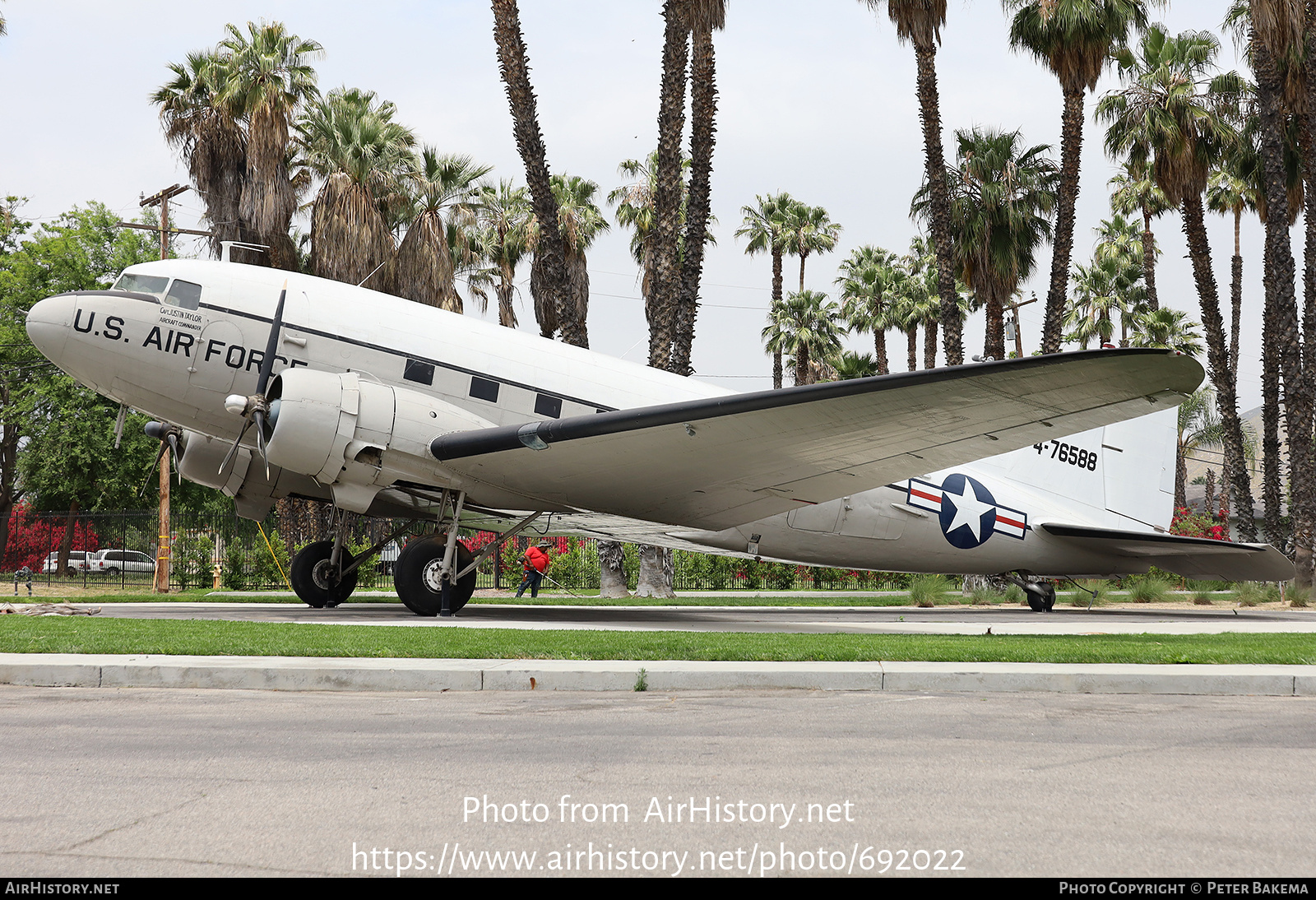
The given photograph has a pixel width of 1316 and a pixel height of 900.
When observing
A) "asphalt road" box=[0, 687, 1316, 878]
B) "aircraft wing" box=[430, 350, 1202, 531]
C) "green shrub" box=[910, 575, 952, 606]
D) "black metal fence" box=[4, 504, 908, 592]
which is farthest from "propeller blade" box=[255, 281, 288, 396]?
"green shrub" box=[910, 575, 952, 606]

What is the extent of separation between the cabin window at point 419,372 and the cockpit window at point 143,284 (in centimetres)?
312

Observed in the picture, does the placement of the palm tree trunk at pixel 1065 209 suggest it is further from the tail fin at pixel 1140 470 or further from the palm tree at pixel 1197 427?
the palm tree at pixel 1197 427

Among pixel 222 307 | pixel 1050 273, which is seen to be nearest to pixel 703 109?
pixel 1050 273

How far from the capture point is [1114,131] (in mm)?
31484

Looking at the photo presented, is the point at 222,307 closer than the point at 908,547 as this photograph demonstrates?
Yes

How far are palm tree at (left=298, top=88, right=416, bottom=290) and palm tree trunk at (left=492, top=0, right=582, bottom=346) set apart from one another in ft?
26.0

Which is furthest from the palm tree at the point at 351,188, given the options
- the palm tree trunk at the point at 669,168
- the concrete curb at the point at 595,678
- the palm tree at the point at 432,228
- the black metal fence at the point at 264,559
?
the concrete curb at the point at 595,678

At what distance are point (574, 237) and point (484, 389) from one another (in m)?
27.1

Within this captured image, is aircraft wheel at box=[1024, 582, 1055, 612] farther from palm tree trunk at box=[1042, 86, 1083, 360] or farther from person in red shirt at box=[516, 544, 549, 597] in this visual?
person in red shirt at box=[516, 544, 549, 597]

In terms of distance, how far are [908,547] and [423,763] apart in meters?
13.9

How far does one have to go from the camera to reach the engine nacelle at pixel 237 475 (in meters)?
17.0

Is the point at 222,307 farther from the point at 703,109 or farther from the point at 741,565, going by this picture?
the point at 741,565

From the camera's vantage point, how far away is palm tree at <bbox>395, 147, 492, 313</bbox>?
3128 cm

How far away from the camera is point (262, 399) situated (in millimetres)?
13398
